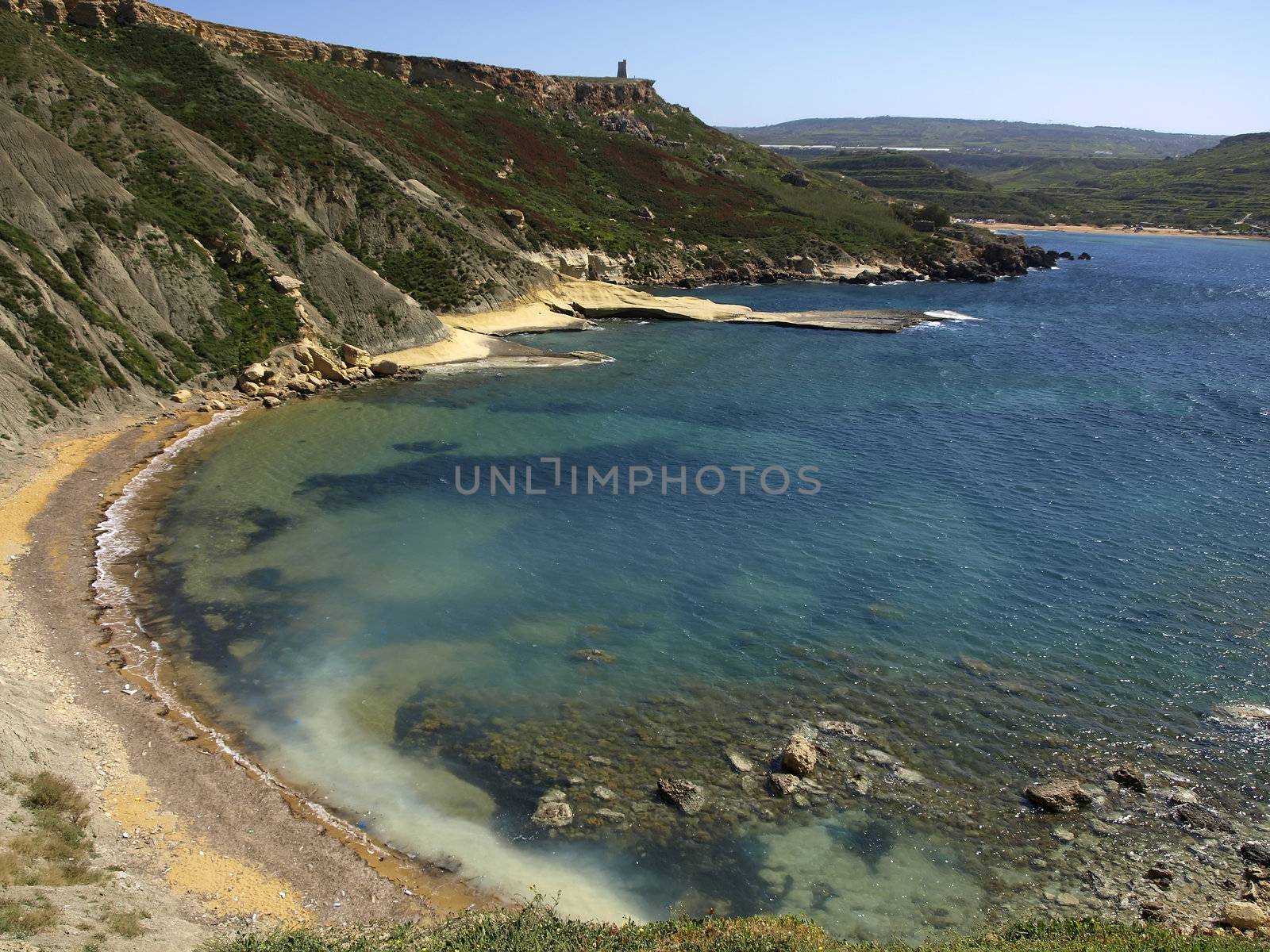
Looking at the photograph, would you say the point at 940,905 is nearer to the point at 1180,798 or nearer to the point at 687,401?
the point at 1180,798

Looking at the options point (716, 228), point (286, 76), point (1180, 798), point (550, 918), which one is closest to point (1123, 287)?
point (716, 228)

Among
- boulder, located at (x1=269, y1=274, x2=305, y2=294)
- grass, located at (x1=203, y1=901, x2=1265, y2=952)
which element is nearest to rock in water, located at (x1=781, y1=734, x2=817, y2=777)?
grass, located at (x1=203, y1=901, x2=1265, y2=952)

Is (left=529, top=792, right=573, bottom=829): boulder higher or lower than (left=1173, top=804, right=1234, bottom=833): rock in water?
lower

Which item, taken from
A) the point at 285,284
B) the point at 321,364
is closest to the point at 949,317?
the point at 321,364

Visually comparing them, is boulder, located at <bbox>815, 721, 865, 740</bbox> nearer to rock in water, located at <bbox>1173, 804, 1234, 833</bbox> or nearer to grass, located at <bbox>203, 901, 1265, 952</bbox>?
grass, located at <bbox>203, 901, 1265, 952</bbox>

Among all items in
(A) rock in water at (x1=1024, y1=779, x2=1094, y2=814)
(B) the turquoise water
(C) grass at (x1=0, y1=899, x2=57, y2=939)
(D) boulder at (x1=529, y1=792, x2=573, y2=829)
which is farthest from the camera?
(A) rock in water at (x1=1024, y1=779, x2=1094, y2=814)

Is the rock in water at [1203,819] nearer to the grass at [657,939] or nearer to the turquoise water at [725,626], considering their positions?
the turquoise water at [725,626]

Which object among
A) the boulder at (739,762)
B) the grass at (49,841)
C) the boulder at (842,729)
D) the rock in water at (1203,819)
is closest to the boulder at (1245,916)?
the rock in water at (1203,819)

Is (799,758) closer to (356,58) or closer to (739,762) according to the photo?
(739,762)
